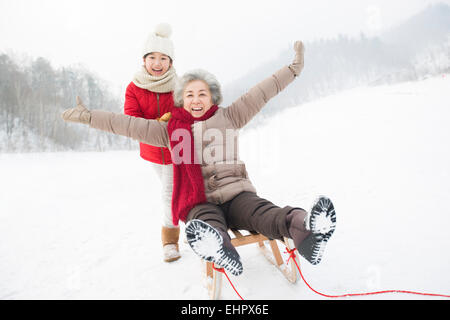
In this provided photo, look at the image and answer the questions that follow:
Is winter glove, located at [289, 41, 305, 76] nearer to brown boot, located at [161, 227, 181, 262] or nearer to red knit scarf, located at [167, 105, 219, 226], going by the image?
red knit scarf, located at [167, 105, 219, 226]

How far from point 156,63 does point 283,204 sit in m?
2.65

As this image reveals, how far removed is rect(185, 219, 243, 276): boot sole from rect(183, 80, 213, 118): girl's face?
3.01ft

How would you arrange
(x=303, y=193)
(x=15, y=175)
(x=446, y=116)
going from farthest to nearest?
(x=15, y=175) < (x=446, y=116) < (x=303, y=193)

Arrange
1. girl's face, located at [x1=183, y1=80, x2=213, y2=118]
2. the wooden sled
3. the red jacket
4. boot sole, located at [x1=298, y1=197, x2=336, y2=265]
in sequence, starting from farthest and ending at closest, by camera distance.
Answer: the red jacket, girl's face, located at [x1=183, y1=80, x2=213, y2=118], the wooden sled, boot sole, located at [x1=298, y1=197, x2=336, y2=265]

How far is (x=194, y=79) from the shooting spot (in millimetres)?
1825

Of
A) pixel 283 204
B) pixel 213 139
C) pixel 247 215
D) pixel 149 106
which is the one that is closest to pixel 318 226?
pixel 247 215

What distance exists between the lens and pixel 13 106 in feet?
52.1

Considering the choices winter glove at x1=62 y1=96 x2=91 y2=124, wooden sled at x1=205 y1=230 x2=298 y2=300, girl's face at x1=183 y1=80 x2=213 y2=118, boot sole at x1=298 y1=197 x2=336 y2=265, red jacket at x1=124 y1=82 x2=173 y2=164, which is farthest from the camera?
red jacket at x1=124 y1=82 x2=173 y2=164

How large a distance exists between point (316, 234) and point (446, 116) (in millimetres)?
6958

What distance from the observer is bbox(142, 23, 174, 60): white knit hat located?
1.98 metres

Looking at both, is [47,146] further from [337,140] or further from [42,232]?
[337,140]

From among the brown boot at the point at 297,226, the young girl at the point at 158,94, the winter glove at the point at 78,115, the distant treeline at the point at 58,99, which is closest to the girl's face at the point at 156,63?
the young girl at the point at 158,94

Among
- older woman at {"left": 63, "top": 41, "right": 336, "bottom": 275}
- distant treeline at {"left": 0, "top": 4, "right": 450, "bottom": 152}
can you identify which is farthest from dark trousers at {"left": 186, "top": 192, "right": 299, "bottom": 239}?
distant treeline at {"left": 0, "top": 4, "right": 450, "bottom": 152}
